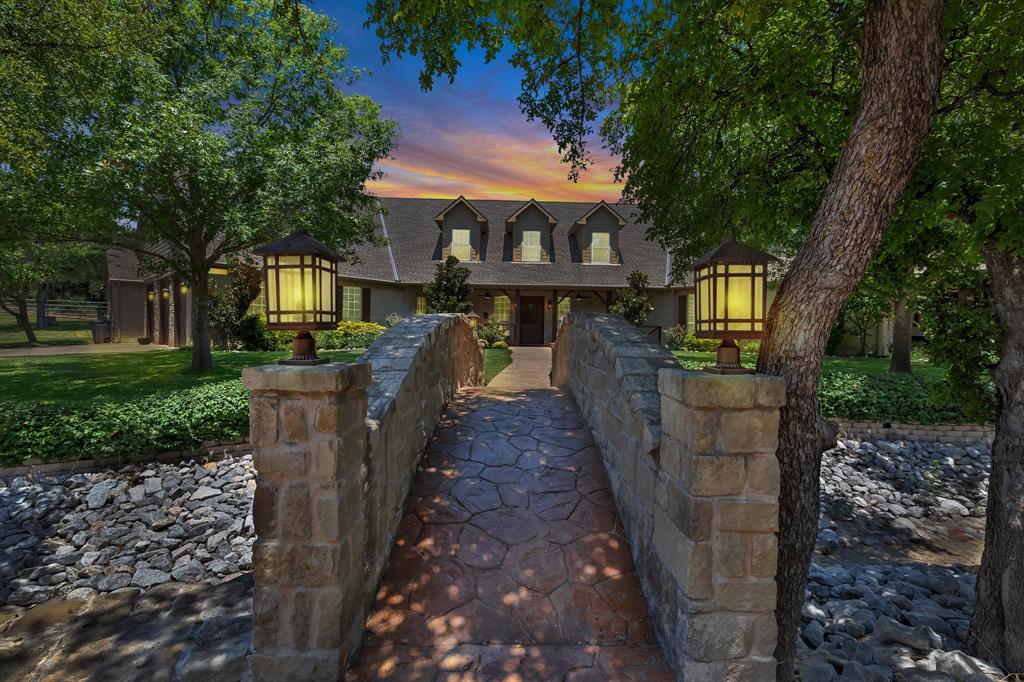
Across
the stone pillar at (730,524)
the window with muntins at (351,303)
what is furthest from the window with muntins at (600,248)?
the stone pillar at (730,524)

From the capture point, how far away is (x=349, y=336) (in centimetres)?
1714

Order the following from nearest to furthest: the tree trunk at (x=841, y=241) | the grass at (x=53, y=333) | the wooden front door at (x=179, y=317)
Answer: the tree trunk at (x=841, y=241) < the wooden front door at (x=179, y=317) < the grass at (x=53, y=333)

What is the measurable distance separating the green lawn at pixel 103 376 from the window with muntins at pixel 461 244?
9315 mm

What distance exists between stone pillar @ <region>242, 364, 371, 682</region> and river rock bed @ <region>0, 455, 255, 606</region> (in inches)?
119

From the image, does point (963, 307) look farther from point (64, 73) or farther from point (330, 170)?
point (64, 73)

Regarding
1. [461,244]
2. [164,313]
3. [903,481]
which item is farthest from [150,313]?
[903,481]

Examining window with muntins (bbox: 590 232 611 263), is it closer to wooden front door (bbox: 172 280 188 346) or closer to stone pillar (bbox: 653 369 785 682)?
wooden front door (bbox: 172 280 188 346)

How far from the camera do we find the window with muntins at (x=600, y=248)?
803 inches

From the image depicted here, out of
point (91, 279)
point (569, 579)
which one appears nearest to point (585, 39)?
point (569, 579)

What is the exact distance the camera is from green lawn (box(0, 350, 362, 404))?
7746mm

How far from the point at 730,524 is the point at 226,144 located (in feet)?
32.7

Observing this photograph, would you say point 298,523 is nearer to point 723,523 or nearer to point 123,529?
point 723,523

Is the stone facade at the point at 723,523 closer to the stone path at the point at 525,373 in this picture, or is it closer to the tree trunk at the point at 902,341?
the stone path at the point at 525,373

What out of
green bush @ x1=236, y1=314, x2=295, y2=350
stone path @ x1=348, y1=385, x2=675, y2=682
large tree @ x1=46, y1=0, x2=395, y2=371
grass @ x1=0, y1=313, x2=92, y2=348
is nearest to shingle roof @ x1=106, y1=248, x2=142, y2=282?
grass @ x1=0, y1=313, x2=92, y2=348
